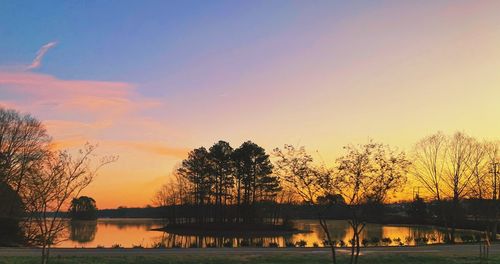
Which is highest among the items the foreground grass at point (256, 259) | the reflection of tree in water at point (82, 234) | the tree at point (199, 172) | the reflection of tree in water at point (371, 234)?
the tree at point (199, 172)

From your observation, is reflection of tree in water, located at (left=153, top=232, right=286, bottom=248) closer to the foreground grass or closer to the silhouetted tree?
the foreground grass

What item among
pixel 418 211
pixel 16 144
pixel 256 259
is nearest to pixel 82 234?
pixel 16 144

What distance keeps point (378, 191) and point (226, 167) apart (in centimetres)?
6527

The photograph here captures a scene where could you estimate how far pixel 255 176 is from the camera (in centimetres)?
8081

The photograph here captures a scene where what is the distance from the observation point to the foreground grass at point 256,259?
22.7m

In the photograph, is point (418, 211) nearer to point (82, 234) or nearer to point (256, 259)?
point (82, 234)

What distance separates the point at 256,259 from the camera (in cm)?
2411

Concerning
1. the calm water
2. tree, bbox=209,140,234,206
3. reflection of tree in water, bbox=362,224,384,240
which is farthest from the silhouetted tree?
tree, bbox=209,140,234,206

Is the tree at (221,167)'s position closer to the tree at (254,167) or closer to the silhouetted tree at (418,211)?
the tree at (254,167)

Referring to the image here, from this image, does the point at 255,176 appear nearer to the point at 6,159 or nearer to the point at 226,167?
the point at 226,167

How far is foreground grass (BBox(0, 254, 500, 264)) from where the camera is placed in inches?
894

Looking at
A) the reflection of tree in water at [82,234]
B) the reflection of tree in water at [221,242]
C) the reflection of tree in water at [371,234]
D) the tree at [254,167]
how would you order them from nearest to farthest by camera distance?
the reflection of tree in water at [221,242] → the reflection of tree in water at [82,234] → the reflection of tree in water at [371,234] → the tree at [254,167]

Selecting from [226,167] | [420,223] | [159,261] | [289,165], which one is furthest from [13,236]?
[420,223]

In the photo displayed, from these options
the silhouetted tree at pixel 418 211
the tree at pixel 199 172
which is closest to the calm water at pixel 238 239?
the tree at pixel 199 172
